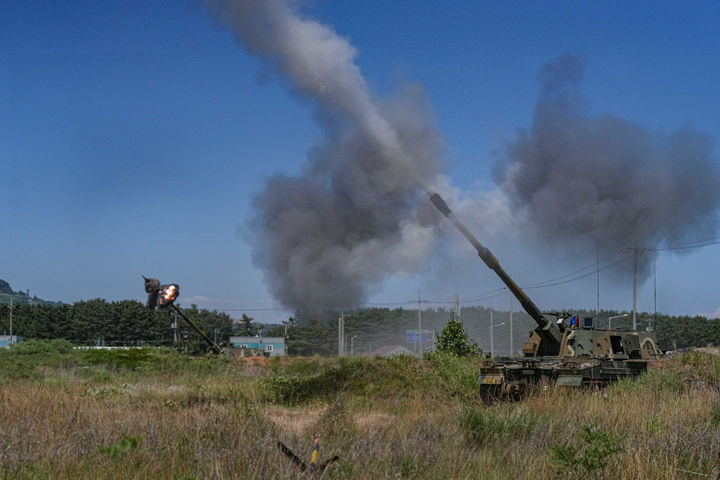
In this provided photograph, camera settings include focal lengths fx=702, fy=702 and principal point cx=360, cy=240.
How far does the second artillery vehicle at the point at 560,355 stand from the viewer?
16.4m

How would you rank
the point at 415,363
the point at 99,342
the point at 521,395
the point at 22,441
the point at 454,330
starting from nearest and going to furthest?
the point at 22,441, the point at 521,395, the point at 415,363, the point at 454,330, the point at 99,342

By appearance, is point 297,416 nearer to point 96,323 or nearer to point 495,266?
point 495,266

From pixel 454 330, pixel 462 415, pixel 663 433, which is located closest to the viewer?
pixel 663 433

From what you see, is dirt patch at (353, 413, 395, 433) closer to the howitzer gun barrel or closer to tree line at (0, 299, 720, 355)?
the howitzer gun barrel

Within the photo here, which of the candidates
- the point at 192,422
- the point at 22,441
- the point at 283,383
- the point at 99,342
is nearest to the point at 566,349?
the point at 283,383

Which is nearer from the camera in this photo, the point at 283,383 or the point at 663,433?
the point at 663,433

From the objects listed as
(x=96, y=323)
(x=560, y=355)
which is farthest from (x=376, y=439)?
(x=96, y=323)

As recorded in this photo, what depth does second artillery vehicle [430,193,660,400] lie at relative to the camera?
16438mm

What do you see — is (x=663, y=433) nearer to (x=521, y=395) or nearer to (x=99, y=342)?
(x=521, y=395)

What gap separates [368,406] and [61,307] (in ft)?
236

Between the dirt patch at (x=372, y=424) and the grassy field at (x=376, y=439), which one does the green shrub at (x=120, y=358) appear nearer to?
the grassy field at (x=376, y=439)

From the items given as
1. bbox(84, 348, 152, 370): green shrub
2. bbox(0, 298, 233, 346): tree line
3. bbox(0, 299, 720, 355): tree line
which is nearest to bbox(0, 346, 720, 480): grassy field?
bbox(84, 348, 152, 370): green shrub

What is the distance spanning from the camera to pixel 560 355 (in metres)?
18.6

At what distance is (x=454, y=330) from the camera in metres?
34.8
